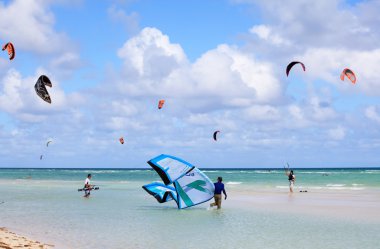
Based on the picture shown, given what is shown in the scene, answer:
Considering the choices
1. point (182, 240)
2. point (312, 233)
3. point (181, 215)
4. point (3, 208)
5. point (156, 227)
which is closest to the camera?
point (182, 240)

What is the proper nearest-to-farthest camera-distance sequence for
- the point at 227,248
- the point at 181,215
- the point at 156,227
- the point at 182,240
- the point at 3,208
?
1. the point at 227,248
2. the point at 182,240
3. the point at 156,227
4. the point at 181,215
5. the point at 3,208

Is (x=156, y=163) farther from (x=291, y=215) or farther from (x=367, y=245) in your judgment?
(x=367, y=245)

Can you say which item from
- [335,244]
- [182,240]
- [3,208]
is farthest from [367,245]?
[3,208]

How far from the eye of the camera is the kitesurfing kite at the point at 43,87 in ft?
46.4

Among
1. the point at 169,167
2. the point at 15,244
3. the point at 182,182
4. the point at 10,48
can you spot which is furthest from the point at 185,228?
the point at 10,48

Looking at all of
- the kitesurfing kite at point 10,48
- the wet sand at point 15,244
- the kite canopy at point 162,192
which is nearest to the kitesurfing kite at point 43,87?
the kitesurfing kite at point 10,48

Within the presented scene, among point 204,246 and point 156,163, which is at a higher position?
point 156,163

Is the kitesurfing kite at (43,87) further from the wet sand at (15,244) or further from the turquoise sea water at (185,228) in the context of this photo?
the wet sand at (15,244)

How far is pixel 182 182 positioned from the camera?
1795 cm

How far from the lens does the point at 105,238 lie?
11.5 metres

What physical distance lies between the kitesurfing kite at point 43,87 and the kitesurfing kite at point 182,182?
16.1 feet

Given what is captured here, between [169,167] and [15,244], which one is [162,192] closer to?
[169,167]

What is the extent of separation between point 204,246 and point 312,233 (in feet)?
11.6

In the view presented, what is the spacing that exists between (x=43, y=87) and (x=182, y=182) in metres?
6.50
